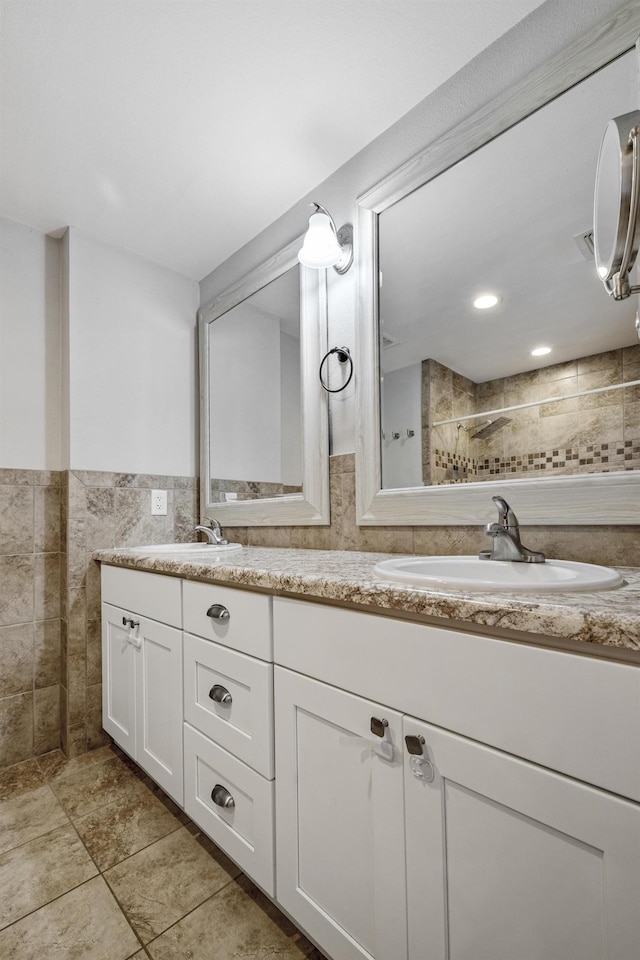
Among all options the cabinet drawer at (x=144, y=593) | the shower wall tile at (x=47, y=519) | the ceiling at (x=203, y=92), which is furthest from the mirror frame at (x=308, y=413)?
the shower wall tile at (x=47, y=519)

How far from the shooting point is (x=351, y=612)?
0.85 m

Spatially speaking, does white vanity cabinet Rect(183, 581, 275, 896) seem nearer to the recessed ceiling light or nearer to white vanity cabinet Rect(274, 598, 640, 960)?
white vanity cabinet Rect(274, 598, 640, 960)

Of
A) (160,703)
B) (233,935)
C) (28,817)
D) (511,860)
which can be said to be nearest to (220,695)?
(160,703)

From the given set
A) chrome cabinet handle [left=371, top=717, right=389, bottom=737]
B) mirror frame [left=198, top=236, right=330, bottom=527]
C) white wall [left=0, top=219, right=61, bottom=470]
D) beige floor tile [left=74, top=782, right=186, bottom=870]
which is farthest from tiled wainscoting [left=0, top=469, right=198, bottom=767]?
chrome cabinet handle [left=371, top=717, right=389, bottom=737]

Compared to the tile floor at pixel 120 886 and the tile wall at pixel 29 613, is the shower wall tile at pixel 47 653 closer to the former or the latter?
the tile wall at pixel 29 613

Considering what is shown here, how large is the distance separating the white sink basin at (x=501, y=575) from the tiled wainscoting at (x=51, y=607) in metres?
1.43

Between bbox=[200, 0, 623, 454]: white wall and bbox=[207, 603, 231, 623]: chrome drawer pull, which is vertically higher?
bbox=[200, 0, 623, 454]: white wall

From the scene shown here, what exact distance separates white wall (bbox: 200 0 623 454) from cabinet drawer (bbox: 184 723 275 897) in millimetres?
1018

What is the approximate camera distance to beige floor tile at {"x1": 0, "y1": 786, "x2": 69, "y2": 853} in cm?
139

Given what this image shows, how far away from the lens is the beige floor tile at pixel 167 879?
1099mm

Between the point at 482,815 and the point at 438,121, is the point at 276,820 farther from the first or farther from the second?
the point at 438,121

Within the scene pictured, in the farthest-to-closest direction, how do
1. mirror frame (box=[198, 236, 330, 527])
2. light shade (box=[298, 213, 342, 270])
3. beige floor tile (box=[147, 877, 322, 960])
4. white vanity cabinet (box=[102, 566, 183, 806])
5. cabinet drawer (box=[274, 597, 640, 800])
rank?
mirror frame (box=[198, 236, 330, 527]), light shade (box=[298, 213, 342, 270]), white vanity cabinet (box=[102, 566, 183, 806]), beige floor tile (box=[147, 877, 322, 960]), cabinet drawer (box=[274, 597, 640, 800])

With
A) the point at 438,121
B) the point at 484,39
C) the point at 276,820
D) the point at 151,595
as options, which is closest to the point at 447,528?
the point at 276,820

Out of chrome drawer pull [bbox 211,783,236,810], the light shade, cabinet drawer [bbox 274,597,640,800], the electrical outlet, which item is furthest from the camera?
the electrical outlet
